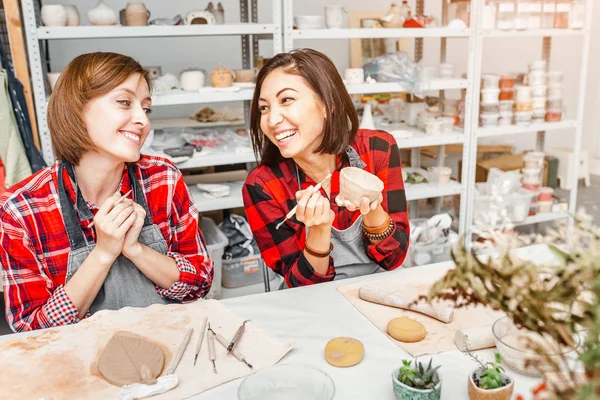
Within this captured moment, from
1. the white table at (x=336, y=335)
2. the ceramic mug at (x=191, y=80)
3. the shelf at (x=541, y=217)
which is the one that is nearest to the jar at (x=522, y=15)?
the shelf at (x=541, y=217)

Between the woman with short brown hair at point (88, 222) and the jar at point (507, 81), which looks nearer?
the woman with short brown hair at point (88, 222)

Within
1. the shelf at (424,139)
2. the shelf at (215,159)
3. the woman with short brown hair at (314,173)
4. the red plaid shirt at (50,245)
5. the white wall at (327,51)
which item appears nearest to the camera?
the red plaid shirt at (50,245)

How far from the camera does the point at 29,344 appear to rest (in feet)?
3.83

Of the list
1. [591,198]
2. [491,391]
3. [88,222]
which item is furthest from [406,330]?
[591,198]

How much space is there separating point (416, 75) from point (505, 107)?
27.2 inches

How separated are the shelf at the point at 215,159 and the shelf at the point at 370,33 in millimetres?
667

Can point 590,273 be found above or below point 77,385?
above

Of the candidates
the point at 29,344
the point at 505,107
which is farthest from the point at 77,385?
the point at 505,107

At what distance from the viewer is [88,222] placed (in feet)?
4.92

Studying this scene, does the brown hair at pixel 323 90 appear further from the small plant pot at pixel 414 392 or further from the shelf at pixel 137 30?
the shelf at pixel 137 30

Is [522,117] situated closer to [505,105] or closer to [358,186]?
[505,105]

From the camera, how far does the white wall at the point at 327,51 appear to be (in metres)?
4.25

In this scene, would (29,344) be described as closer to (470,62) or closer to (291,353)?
(291,353)

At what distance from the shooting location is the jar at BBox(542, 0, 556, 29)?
3428 mm
